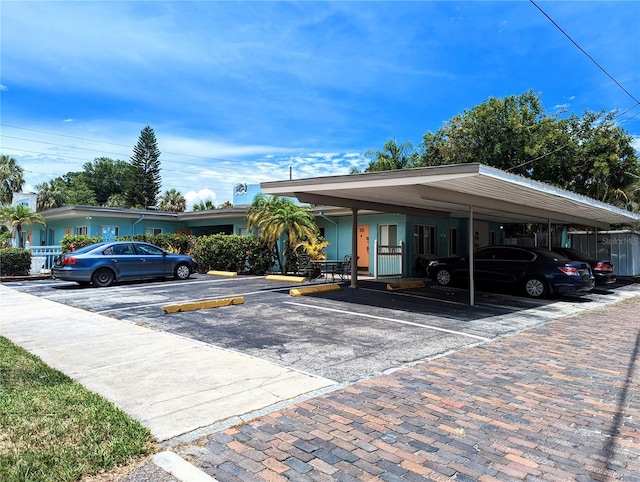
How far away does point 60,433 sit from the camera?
12.2 ft

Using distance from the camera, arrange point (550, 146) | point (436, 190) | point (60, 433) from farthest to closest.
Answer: point (550, 146), point (436, 190), point (60, 433)

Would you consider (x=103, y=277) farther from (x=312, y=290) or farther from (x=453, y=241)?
(x=453, y=241)

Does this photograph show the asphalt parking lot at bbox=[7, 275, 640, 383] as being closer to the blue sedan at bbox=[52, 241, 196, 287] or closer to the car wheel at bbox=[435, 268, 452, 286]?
the blue sedan at bbox=[52, 241, 196, 287]

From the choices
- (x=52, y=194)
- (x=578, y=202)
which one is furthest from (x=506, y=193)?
(x=52, y=194)

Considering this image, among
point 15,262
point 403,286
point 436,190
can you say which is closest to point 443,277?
point 403,286

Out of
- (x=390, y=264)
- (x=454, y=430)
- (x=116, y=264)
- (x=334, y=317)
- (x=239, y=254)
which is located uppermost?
(x=239, y=254)

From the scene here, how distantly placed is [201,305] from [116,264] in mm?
6243

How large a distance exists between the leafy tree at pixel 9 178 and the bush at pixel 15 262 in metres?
37.2

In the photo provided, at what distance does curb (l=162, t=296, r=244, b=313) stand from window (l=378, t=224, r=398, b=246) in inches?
384

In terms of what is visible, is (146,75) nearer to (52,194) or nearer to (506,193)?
(506,193)

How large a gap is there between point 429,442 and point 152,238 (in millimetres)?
20171

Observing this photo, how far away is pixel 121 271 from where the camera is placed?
15281mm

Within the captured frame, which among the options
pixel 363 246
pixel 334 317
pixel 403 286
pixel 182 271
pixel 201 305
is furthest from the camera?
pixel 363 246

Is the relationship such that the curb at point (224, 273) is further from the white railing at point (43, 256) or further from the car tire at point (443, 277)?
the car tire at point (443, 277)
